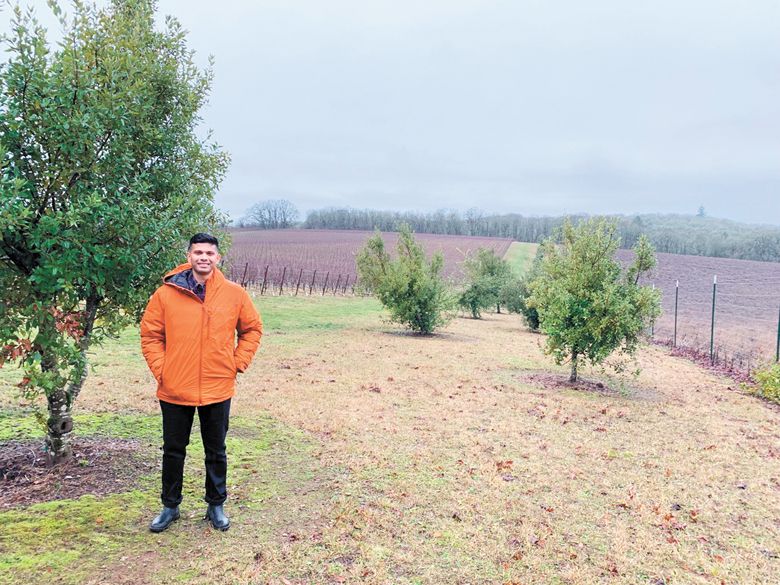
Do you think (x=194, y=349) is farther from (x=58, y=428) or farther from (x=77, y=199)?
(x=58, y=428)

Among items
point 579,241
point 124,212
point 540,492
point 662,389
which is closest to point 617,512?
point 540,492

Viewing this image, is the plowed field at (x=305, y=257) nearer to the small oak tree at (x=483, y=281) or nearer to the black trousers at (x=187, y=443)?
the small oak tree at (x=483, y=281)

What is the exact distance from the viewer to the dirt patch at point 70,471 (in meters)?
4.70

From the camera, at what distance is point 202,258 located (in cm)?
395

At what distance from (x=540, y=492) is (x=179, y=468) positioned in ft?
11.4

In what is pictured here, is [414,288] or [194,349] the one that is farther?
[414,288]

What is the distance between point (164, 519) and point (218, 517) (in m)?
0.41

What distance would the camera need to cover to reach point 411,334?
20.9 meters

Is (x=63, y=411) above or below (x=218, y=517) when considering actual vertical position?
above

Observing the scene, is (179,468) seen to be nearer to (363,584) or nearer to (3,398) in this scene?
(363,584)

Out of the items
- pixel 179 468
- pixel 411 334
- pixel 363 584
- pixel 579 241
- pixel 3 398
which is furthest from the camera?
pixel 411 334

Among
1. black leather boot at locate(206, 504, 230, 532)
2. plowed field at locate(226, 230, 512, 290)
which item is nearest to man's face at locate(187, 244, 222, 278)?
black leather boot at locate(206, 504, 230, 532)

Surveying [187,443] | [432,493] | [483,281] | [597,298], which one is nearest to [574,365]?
[597,298]

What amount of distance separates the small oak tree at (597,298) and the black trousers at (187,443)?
8.10m
